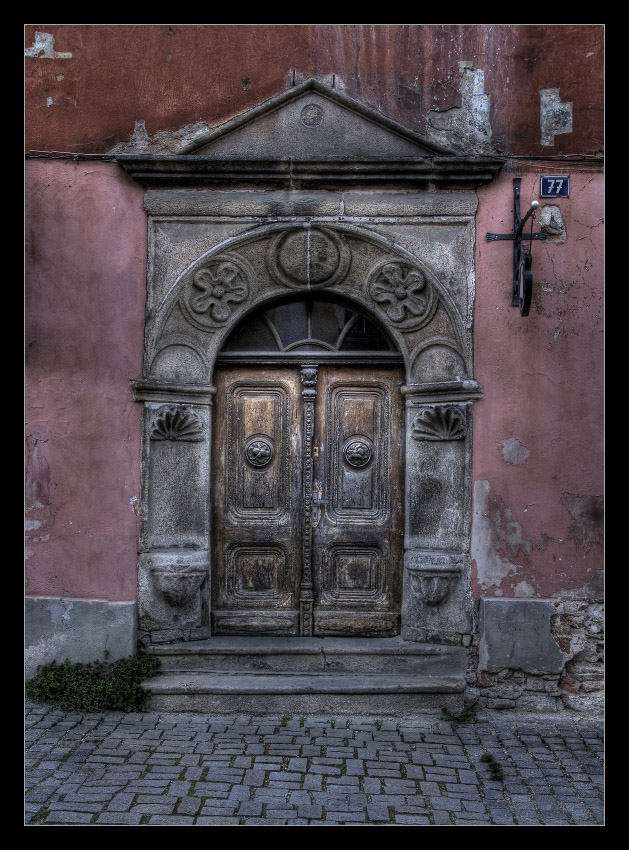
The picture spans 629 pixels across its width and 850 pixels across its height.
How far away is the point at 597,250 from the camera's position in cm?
519

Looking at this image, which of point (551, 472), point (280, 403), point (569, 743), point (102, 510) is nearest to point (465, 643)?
point (569, 743)

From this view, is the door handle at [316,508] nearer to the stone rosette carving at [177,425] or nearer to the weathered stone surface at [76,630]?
the stone rosette carving at [177,425]

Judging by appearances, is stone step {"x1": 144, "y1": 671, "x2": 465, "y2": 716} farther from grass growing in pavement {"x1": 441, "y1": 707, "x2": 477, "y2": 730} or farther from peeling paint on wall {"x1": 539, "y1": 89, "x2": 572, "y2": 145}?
peeling paint on wall {"x1": 539, "y1": 89, "x2": 572, "y2": 145}

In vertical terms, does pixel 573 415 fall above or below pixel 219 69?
below

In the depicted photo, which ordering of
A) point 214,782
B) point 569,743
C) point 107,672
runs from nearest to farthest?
point 214,782, point 569,743, point 107,672

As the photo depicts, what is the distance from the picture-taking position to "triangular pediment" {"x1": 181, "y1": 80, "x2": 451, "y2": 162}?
207 inches

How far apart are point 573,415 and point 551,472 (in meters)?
0.43

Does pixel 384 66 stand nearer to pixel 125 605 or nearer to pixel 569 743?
pixel 125 605

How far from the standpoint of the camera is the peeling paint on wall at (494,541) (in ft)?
17.0

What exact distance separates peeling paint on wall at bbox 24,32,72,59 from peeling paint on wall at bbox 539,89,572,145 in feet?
11.2

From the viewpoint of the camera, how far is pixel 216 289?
5.33m

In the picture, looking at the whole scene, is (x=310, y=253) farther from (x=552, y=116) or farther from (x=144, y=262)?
(x=552, y=116)

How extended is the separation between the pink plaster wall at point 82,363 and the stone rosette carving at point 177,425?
16 cm

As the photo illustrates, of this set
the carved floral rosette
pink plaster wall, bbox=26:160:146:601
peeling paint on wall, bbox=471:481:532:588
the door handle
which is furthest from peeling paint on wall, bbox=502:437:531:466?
pink plaster wall, bbox=26:160:146:601
